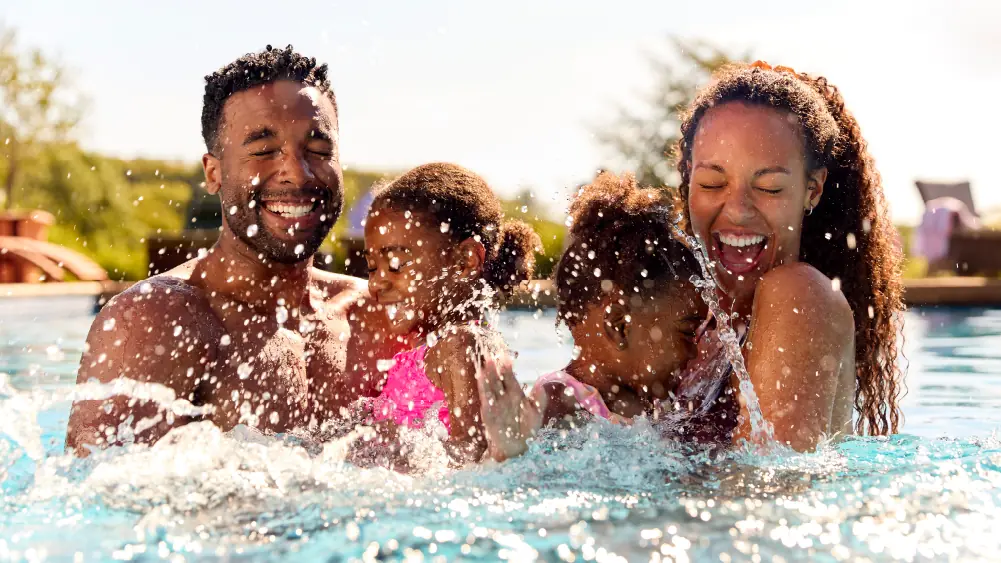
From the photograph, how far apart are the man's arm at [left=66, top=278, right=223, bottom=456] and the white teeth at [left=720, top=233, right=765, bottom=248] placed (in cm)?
181

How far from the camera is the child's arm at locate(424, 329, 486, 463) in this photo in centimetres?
313

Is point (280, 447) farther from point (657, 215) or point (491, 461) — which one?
point (657, 215)

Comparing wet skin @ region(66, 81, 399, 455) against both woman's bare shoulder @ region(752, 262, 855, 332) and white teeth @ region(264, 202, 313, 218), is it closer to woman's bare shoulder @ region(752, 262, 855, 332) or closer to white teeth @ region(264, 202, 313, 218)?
white teeth @ region(264, 202, 313, 218)

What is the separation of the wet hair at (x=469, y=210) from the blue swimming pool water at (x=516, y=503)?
0.92 meters

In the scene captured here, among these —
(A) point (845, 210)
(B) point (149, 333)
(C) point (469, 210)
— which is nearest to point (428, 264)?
(C) point (469, 210)

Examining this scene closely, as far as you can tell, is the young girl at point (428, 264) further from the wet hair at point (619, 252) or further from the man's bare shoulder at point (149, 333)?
the man's bare shoulder at point (149, 333)

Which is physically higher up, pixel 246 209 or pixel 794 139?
pixel 794 139

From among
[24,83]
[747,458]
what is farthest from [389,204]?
[24,83]

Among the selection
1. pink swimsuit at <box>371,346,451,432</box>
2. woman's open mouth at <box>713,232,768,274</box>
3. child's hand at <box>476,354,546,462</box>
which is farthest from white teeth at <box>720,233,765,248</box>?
pink swimsuit at <box>371,346,451,432</box>

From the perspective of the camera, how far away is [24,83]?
2347cm

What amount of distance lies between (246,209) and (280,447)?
3.16 feet

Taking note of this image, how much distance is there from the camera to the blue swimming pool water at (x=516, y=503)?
8.27ft

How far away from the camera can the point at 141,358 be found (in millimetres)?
3359

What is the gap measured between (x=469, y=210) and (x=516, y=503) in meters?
1.45
